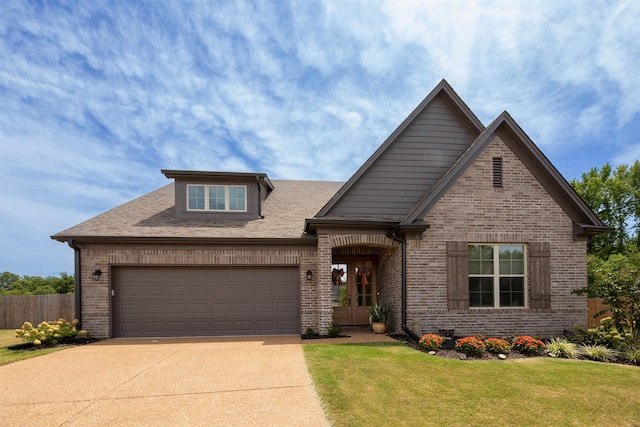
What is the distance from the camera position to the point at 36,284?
3981 centimetres

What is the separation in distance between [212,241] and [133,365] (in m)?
4.25

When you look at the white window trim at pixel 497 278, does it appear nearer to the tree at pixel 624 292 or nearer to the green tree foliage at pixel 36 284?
the tree at pixel 624 292

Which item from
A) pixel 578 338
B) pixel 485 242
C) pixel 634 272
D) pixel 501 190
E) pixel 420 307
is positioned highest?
pixel 501 190

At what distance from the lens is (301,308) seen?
440 inches

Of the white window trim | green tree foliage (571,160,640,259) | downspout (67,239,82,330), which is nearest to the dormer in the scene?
downspout (67,239,82,330)

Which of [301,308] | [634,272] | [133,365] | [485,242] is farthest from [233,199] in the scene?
[634,272]

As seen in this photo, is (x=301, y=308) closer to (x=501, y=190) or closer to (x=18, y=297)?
(x=501, y=190)

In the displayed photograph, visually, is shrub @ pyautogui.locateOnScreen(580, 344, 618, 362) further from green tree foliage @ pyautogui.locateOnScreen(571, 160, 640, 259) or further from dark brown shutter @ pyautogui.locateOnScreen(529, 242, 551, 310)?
green tree foliage @ pyautogui.locateOnScreen(571, 160, 640, 259)

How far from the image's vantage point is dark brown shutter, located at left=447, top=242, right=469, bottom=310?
10016 millimetres

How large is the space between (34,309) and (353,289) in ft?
43.9

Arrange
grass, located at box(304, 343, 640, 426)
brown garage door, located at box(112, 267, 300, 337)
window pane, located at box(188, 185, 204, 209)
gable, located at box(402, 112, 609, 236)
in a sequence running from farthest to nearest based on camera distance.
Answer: window pane, located at box(188, 185, 204, 209)
brown garage door, located at box(112, 267, 300, 337)
gable, located at box(402, 112, 609, 236)
grass, located at box(304, 343, 640, 426)

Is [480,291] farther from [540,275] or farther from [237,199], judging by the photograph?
[237,199]

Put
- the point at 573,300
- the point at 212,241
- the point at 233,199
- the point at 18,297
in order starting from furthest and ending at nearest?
1. the point at 18,297
2. the point at 233,199
3. the point at 212,241
4. the point at 573,300

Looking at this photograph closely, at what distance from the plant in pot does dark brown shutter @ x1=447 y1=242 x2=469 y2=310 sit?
2.10 m
